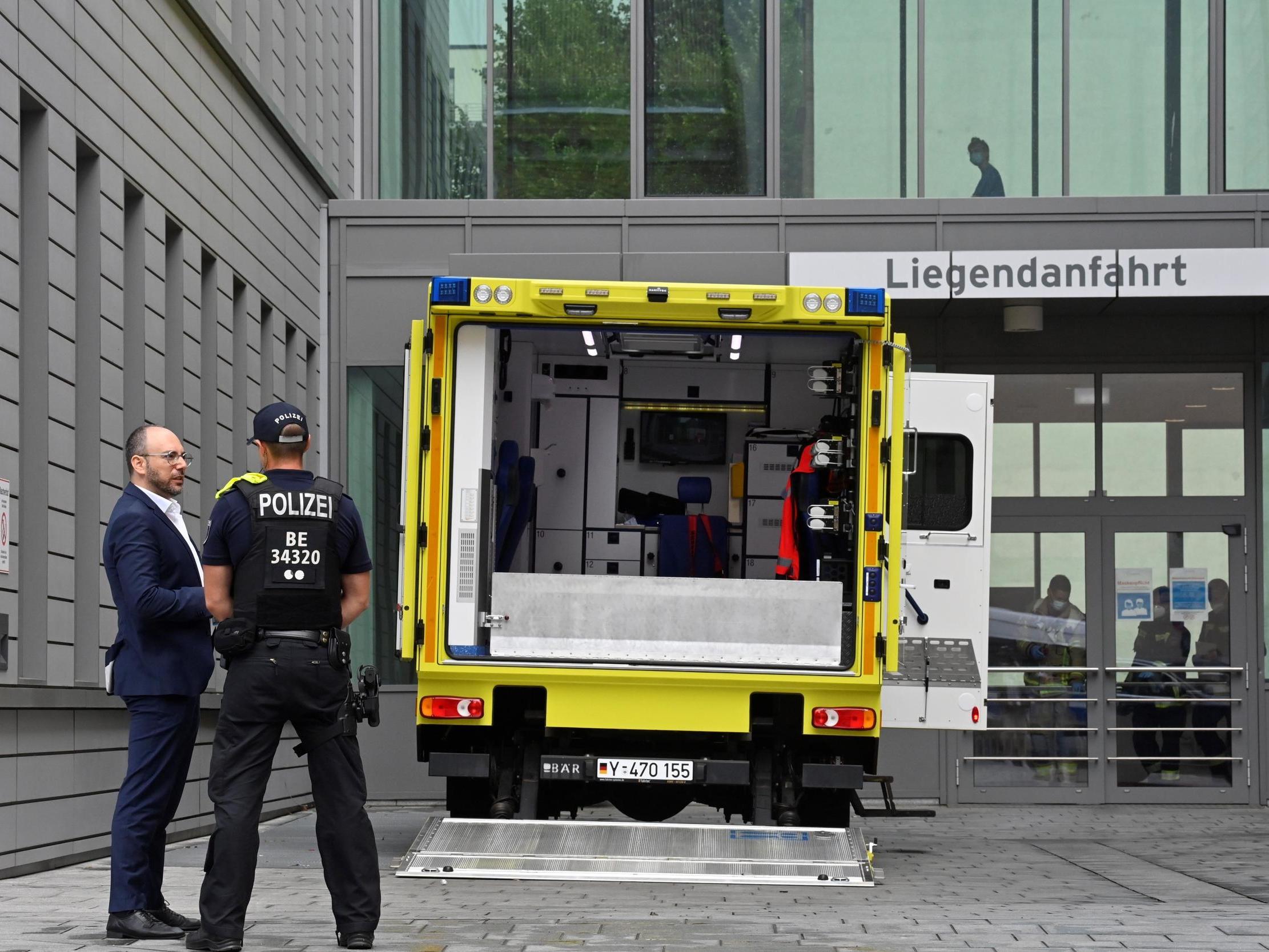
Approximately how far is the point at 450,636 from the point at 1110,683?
23.6ft

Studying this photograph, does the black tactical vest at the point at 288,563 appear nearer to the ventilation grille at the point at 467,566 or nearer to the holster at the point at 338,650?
the holster at the point at 338,650

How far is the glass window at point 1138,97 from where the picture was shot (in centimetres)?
1513

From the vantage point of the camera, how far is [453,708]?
892cm

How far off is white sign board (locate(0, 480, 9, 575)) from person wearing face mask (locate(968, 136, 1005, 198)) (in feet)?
29.6

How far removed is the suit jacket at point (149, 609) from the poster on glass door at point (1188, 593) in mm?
10061

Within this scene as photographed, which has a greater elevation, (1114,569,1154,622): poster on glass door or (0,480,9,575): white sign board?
(0,480,9,575): white sign board

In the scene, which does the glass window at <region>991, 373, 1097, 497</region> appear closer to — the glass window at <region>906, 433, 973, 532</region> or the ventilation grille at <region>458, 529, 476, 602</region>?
the glass window at <region>906, 433, 973, 532</region>

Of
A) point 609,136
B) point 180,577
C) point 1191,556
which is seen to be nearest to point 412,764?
point 609,136

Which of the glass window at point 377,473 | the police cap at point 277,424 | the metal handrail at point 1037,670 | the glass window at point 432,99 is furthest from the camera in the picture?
the glass window at point 432,99

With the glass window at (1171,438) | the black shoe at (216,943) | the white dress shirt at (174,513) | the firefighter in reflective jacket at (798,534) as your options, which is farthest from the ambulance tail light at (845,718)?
the glass window at (1171,438)

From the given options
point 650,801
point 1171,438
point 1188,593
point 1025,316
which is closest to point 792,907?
point 650,801

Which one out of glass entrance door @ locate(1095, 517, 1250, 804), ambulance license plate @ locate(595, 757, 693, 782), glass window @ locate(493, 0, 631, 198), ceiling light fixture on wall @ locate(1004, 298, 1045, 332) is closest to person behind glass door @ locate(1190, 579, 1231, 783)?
glass entrance door @ locate(1095, 517, 1250, 804)

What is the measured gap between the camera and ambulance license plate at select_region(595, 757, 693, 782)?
8938mm

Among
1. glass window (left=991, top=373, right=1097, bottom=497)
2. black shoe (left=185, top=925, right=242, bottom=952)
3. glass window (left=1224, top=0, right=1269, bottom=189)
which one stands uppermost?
glass window (left=1224, top=0, right=1269, bottom=189)
